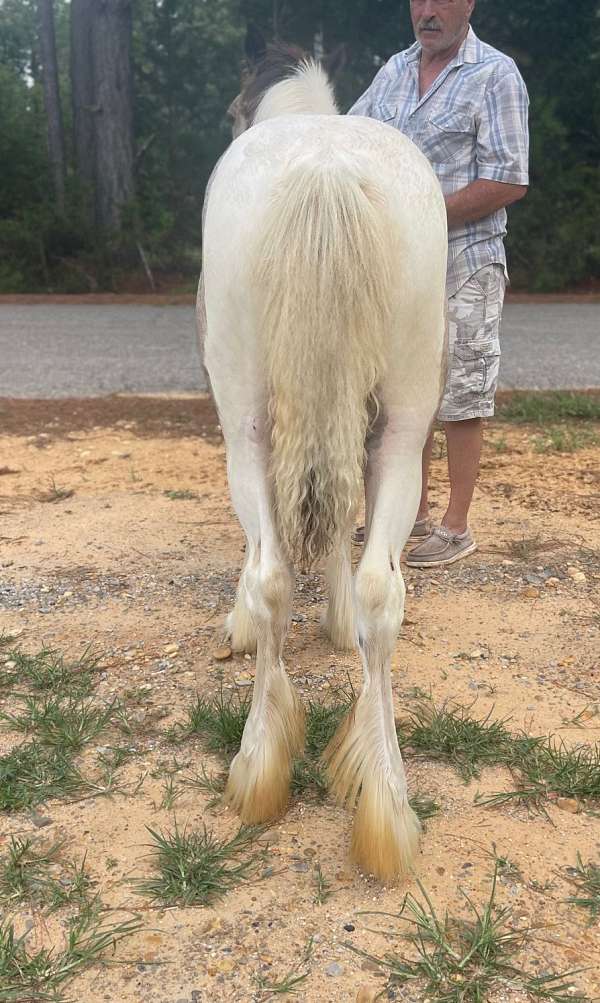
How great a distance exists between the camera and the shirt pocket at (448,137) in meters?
3.22

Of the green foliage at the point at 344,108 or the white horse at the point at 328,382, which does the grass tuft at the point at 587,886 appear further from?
the green foliage at the point at 344,108

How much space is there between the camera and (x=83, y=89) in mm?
16297

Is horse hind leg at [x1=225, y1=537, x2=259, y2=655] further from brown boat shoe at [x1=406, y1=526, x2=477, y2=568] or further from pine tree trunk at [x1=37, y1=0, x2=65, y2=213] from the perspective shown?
pine tree trunk at [x1=37, y1=0, x2=65, y2=213]

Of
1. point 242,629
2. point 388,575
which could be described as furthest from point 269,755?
point 242,629

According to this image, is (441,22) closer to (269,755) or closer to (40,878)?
(269,755)

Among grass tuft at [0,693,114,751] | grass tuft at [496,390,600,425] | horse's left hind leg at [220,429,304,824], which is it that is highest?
horse's left hind leg at [220,429,304,824]

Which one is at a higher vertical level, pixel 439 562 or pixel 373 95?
pixel 373 95

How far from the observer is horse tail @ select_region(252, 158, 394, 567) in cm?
183

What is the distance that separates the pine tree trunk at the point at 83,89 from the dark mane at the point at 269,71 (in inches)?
542

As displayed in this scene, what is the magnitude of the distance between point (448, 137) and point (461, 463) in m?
1.38

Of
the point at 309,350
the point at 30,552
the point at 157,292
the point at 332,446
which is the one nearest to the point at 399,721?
the point at 332,446

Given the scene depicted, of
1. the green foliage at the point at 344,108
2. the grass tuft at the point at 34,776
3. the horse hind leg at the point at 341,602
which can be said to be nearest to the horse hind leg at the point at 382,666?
the grass tuft at the point at 34,776

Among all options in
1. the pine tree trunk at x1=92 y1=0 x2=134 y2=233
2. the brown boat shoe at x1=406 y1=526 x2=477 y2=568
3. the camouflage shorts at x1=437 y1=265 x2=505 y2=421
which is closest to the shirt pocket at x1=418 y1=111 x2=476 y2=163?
the camouflage shorts at x1=437 y1=265 x2=505 y2=421

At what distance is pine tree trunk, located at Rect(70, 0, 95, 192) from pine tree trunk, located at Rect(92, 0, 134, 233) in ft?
1.25
